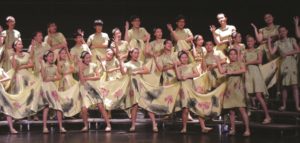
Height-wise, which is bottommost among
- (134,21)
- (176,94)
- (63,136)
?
(63,136)

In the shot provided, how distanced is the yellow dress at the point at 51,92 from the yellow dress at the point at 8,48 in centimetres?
82

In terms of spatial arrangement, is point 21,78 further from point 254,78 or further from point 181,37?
point 254,78

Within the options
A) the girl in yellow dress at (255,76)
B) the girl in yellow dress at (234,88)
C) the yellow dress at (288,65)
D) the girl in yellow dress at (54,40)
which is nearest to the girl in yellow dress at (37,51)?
the girl in yellow dress at (54,40)

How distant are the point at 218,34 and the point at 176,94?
1.40m

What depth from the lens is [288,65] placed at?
281 inches

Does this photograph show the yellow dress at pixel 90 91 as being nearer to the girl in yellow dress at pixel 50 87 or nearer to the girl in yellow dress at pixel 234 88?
the girl in yellow dress at pixel 50 87

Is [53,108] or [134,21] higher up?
[134,21]

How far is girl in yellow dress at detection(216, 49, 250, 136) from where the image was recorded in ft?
22.6

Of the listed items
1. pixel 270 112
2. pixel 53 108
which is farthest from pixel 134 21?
pixel 270 112

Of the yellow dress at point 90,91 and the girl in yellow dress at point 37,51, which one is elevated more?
the girl in yellow dress at point 37,51

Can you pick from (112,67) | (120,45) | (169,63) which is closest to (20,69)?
(112,67)

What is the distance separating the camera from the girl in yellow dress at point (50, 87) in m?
7.58

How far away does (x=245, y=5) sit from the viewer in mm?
9570

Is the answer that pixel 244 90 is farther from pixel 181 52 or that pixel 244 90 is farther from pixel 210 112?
pixel 181 52
